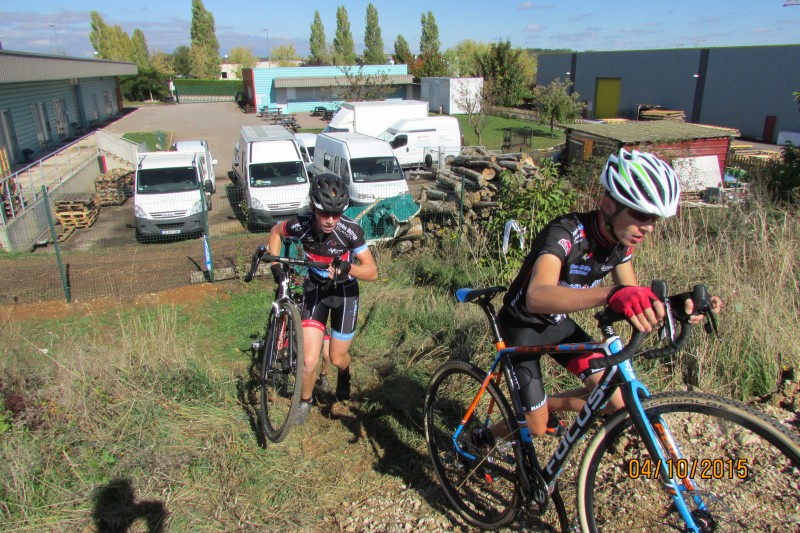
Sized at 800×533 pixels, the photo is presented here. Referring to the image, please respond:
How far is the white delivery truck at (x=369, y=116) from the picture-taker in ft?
91.9

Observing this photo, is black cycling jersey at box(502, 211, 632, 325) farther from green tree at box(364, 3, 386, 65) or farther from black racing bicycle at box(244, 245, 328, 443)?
green tree at box(364, 3, 386, 65)

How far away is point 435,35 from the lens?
9062 centimetres

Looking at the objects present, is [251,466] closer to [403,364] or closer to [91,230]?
[403,364]

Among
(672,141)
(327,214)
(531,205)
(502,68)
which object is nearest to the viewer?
(327,214)

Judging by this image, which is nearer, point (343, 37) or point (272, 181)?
point (272, 181)

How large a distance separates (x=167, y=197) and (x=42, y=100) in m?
19.8

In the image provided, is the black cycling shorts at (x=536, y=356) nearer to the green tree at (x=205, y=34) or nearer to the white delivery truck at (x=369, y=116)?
the white delivery truck at (x=369, y=116)

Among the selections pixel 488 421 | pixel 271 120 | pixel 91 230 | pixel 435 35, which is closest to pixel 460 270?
pixel 488 421

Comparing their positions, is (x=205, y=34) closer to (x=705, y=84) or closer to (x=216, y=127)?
(x=216, y=127)

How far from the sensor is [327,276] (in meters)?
3.93

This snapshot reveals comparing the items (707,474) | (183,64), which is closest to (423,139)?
(707,474)

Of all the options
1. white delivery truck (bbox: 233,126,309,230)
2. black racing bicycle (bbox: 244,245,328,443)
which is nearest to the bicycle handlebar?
black racing bicycle (bbox: 244,245,328,443)

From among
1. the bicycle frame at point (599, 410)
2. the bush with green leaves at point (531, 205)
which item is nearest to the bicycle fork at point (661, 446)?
the bicycle frame at point (599, 410)

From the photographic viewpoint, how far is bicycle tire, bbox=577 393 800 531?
198 centimetres
